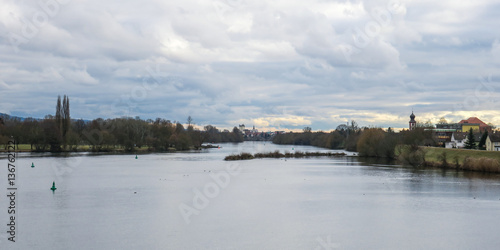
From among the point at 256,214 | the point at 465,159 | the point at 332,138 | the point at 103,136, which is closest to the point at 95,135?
the point at 103,136

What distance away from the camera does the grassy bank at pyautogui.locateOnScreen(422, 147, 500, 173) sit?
4212 centimetres

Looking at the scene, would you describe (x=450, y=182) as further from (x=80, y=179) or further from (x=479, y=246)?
(x=80, y=179)

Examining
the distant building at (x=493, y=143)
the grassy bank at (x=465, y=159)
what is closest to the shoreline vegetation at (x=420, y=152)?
the grassy bank at (x=465, y=159)

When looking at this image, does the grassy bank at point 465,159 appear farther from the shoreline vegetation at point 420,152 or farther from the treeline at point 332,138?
the treeline at point 332,138

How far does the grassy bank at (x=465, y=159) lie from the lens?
4212 cm

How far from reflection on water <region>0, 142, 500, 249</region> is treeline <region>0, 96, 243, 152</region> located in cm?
4658

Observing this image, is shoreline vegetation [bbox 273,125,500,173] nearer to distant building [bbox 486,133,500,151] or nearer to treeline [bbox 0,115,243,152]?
distant building [bbox 486,133,500,151]

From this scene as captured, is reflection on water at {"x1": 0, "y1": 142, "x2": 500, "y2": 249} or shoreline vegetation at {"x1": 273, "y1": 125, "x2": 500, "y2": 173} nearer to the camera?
reflection on water at {"x1": 0, "y1": 142, "x2": 500, "y2": 249}

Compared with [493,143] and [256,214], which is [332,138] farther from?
[256,214]

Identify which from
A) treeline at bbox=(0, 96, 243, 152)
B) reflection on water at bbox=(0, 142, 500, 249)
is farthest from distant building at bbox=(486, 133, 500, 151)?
treeline at bbox=(0, 96, 243, 152)

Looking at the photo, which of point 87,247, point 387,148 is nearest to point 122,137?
point 387,148

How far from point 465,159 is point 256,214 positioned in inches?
1281

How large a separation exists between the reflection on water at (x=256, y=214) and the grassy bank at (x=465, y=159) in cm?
852

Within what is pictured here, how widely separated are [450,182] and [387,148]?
Answer: 30.8 meters
